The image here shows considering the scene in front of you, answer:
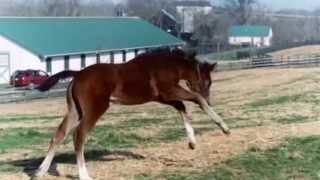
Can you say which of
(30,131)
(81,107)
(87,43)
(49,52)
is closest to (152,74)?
(81,107)

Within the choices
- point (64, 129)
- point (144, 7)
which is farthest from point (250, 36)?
point (64, 129)

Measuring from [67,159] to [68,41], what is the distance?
55557 mm

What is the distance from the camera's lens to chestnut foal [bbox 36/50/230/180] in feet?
30.3

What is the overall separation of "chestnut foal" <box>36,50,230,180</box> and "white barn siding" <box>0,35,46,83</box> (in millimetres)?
51314

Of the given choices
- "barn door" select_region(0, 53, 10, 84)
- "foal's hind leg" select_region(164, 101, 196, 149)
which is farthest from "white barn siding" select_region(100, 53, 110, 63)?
"foal's hind leg" select_region(164, 101, 196, 149)

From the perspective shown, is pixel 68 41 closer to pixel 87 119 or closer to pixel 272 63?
pixel 272 63

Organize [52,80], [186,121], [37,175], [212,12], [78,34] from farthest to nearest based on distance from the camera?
[212,12] → [78,34] → [186,121] → [52,80] → [37,175]

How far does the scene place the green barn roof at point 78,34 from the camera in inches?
2457

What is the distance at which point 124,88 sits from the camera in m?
9.45

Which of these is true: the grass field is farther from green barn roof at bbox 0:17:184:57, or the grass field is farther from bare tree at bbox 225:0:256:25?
bare tree at bbox 225:0:256:25

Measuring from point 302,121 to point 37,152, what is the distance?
5.73 m

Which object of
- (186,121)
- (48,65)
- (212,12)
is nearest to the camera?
(186,121)

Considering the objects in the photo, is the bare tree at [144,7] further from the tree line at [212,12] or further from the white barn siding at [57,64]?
the white barn siding at [57,64]

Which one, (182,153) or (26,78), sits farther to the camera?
(26,78)
